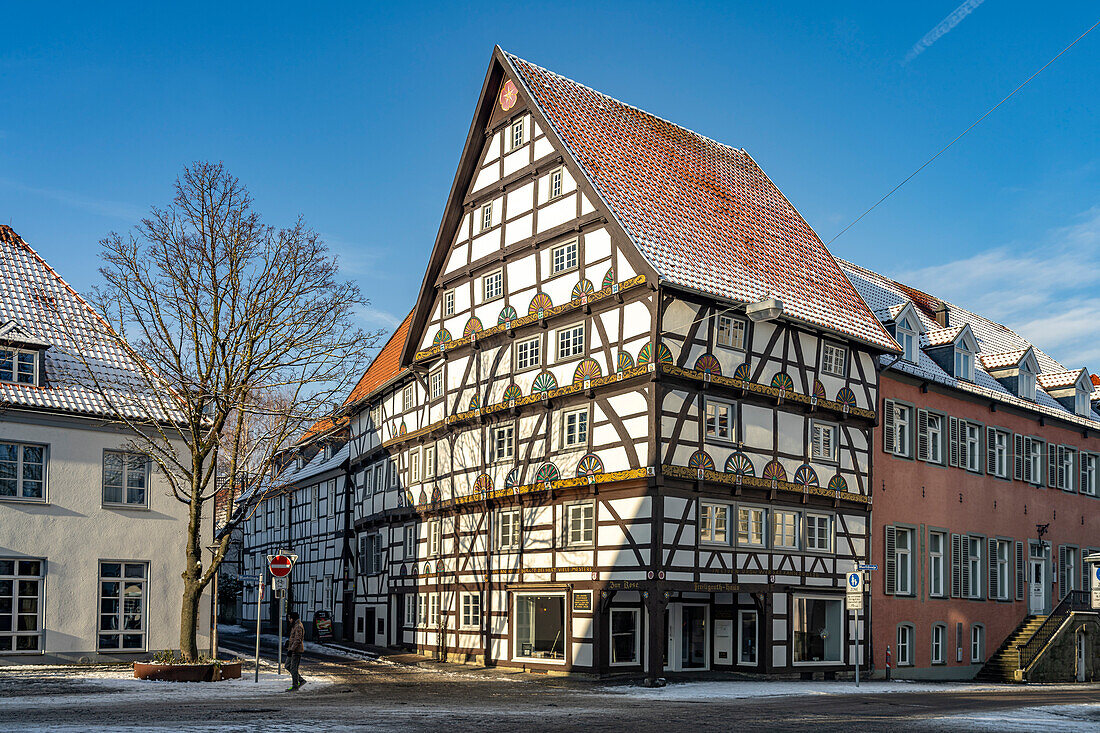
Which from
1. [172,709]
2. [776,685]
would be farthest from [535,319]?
[172,709]

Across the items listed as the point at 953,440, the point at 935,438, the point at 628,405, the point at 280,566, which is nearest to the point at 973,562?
the point at 953,440

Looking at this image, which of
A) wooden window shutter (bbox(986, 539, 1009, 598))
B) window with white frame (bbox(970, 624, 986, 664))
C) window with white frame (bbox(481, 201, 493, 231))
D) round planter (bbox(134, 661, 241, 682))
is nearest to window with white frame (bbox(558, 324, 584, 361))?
window with white frame (bbox(481, 201, 493, 231))

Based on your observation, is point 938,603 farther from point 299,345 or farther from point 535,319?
point 299,345

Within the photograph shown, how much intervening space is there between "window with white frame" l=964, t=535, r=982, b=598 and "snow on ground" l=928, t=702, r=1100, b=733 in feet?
50.4

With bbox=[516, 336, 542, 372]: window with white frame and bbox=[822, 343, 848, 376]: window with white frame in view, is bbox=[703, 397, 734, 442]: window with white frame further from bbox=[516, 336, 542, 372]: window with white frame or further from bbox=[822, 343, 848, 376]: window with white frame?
bbox=[516, 336, 542, 372]: window with white frame

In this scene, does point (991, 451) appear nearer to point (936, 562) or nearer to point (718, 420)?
point (936, 562)

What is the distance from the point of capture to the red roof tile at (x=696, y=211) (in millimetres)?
30016

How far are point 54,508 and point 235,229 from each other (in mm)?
8426

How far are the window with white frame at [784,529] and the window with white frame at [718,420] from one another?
269cm

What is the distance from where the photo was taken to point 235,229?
1046 inches

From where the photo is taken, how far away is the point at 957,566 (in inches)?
1497

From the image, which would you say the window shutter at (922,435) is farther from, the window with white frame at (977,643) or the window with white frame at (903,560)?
the window with white frame at (977,643)

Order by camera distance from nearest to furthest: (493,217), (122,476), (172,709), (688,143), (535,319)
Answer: (172,709) < (122,476) < (535,319) < (493,217) < (688,143)

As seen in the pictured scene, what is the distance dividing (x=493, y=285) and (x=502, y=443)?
16.2 feet
